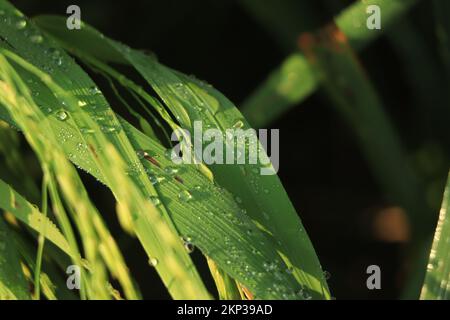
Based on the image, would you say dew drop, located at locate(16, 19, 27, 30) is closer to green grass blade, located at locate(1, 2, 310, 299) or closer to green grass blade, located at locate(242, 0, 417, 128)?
green grass blade, located at locate(1, 2, 310, 299)

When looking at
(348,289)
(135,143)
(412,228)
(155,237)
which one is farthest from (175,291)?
(348,289)

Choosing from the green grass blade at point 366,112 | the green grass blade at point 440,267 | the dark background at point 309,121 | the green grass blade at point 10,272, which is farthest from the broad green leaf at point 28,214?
the dark background at point 309,121

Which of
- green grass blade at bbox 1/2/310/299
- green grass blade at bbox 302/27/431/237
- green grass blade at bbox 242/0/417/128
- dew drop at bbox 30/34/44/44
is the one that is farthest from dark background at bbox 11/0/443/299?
green grass blade at bbox 1/2/310/299

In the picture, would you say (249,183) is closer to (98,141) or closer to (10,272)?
(98,141)

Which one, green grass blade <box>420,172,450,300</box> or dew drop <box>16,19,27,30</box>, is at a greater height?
dew drop <box>16,19,27,30</box>

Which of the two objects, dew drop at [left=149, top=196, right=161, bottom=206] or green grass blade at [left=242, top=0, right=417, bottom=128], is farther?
green grass blade at [left=242, top=0, right=417, bottom=128]

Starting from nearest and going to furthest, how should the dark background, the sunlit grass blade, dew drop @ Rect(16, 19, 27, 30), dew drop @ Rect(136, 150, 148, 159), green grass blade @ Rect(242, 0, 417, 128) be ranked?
the sunlit grass blade, dew drop @ Rect(136, 150, 148, 159), dew drop @ Rect(16, 19, 27, 30), green grass blade @ Rect(242, 0, 417, 128), the dark background
